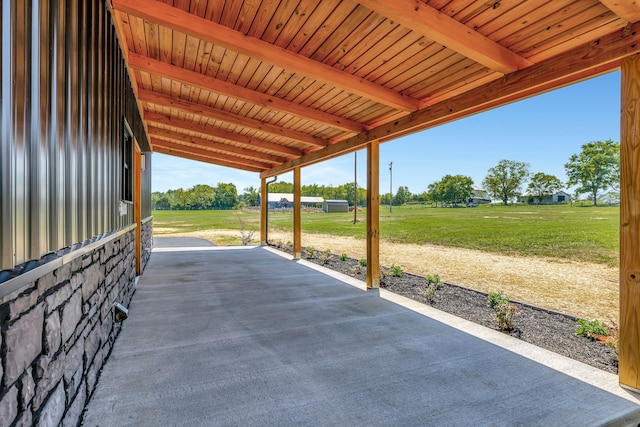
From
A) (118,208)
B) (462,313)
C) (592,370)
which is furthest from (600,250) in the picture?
(118,208)

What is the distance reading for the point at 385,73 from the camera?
3416mm

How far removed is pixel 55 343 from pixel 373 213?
4.15 metres

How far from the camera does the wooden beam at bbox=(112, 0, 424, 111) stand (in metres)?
2.49

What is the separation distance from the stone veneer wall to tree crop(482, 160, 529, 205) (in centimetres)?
3215

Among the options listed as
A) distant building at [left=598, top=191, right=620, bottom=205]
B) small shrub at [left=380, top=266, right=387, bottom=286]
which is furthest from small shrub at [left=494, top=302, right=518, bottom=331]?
small shrub at [left=380, top=266, right=387, bottom=286]

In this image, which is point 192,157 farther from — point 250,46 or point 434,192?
point 434,192

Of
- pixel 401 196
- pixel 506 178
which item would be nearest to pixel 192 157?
pixel 506 178

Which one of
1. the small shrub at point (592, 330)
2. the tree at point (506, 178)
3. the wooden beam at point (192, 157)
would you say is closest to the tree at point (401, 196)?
the tree at point (506, 178)

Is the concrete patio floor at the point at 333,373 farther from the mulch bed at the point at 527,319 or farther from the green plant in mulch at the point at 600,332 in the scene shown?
the green plant in mulch at the point at 600,332

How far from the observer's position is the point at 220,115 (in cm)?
534

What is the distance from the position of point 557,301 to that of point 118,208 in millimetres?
6134

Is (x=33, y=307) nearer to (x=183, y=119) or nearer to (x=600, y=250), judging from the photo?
(x=183, y=119)

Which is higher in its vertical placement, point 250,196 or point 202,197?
point 250,196

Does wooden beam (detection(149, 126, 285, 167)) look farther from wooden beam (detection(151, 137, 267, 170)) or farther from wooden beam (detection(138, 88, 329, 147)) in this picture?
wooden beam (detection(138, 88, 329, 147))
